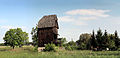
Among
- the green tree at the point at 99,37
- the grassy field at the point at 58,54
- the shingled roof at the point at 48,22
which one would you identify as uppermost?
the shingled roof at the point at 48,22

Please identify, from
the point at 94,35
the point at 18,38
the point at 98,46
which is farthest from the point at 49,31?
the point at 18,38

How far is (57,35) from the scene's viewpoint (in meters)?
40.9

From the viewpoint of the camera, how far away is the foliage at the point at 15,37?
2545 inches

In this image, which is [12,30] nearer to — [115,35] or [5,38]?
[5,38]

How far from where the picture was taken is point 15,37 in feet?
215

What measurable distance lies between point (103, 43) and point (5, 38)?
33.9 metres

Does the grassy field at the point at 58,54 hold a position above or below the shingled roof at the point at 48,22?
below

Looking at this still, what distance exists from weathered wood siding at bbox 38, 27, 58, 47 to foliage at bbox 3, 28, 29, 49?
25419mm

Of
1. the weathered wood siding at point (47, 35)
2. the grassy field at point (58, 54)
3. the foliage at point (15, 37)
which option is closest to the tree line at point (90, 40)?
the foliage at point (15, 37)

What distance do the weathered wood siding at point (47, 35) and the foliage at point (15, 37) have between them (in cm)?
2542

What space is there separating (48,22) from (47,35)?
2870mm

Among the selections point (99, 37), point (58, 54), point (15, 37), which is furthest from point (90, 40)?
point (58, 54)

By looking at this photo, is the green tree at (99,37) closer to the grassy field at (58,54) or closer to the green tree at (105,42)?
the green tree at (105,42)

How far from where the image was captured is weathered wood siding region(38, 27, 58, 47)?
132 ft
